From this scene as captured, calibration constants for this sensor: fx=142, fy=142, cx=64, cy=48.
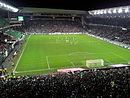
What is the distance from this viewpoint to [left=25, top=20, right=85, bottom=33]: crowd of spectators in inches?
3450

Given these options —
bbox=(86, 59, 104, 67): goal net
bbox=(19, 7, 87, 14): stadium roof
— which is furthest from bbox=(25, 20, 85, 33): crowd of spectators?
bbox=(86, 59, 104, 67): goal net

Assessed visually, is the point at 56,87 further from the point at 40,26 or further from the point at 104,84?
the point at 40,26

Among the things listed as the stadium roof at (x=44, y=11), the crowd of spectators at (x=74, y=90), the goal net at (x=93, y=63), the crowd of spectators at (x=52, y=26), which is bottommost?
the goal net at (x=93, y=63)

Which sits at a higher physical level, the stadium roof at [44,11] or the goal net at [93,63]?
the stadium roof at [44,11]

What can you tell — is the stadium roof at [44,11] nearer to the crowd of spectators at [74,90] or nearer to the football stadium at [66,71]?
the football stadium at [66,71]

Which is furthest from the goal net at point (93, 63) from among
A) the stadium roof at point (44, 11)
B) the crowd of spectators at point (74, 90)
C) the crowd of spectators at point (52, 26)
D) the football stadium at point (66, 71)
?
the stadium roof at point (44, 11)

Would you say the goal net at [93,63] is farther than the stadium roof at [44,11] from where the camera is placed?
No

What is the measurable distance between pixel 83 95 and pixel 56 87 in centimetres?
257

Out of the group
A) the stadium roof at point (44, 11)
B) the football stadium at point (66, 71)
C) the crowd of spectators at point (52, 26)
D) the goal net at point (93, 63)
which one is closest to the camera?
the football stadium at point (66, 71)

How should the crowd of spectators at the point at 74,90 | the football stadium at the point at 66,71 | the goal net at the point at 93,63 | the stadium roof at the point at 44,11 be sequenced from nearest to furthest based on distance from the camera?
1. the crowd of spectators at the point at 74,90
2. the football stadium at the point at 66,71
3. the goal net at the point at 93,63
4. the stadium roof at the point at 44,11

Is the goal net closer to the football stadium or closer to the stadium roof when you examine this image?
the football stadium

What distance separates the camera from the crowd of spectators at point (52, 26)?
3450 inches

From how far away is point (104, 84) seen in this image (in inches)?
505

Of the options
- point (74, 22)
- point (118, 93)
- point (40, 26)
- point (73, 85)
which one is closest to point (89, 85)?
point (73, 85)
